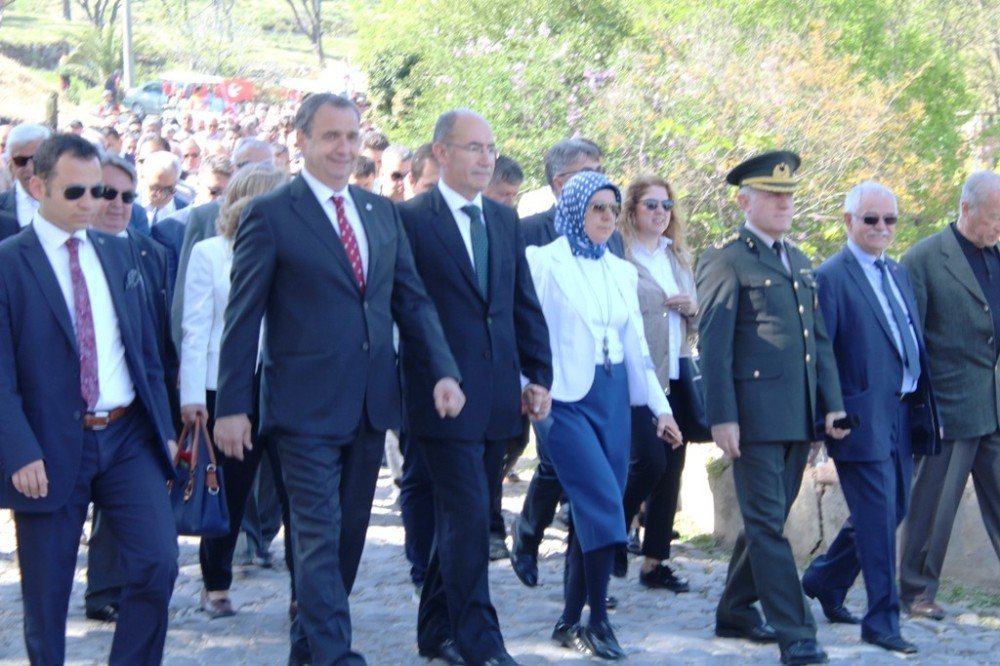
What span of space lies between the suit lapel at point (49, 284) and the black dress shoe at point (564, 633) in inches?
101

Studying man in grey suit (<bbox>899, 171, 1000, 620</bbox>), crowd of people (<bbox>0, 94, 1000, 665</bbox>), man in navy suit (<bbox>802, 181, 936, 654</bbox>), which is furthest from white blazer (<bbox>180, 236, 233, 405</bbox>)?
man in grey suit (<bbox>899, 171, 1000, 620</bbox>)

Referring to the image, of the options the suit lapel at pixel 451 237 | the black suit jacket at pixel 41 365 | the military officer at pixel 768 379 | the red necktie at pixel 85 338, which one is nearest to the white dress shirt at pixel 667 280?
the military officer at pixel 768 379

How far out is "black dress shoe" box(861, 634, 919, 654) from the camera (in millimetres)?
7070

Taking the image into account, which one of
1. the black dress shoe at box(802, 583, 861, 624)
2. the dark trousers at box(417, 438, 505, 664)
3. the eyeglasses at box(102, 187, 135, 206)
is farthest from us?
the black dress shoe at box(802, 583, 861, 624)

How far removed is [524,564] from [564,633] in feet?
4.24

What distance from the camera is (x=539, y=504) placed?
810cm

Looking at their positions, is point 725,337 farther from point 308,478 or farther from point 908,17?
point 908,17

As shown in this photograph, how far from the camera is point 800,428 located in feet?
22.8

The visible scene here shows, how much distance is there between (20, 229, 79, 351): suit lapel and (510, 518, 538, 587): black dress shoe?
3.29m

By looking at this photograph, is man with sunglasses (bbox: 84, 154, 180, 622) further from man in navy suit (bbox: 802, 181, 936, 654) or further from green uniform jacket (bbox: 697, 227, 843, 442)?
man in navy suit (bbox: 802, 181, 936, 654)

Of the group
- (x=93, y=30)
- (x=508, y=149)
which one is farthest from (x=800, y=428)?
(x=93, y=30)

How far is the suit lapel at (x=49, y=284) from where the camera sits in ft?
18.1

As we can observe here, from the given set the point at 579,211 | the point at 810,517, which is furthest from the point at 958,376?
the point at 579,211

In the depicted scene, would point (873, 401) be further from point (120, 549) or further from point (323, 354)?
point (120, 549)
